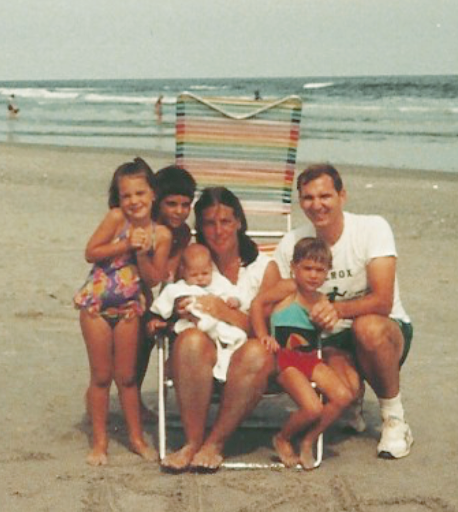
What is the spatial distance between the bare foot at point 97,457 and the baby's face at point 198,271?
80 centimetres

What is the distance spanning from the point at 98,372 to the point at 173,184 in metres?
0.85

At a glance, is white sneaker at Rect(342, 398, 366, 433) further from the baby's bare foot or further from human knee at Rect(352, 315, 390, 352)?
the baby's bare foot

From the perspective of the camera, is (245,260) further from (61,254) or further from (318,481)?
(61,254)

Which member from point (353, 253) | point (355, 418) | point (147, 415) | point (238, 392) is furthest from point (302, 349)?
point (147, 415)

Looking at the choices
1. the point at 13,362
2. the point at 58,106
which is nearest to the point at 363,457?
the point at 13,362

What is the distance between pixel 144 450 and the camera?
454 centimetres

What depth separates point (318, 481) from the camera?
4.26 metres

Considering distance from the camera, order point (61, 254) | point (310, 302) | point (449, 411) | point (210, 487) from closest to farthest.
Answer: point (210, 487)
point (310, 302)
point (449, 411)
point (61, 254)

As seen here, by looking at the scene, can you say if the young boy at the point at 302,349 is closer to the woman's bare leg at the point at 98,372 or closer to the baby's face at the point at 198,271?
the baby's face at the point at 198,271

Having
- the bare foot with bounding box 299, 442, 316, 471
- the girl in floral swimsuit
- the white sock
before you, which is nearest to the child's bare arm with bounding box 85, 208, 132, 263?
the girl in floral swimsuit

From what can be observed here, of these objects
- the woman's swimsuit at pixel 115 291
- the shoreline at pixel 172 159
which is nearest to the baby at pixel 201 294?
the woman's swimsuit at pixel 115 291

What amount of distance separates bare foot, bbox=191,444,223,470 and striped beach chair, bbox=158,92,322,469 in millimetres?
1373

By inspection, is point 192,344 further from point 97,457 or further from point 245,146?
point 245,146

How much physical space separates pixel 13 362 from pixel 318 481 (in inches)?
96.5
